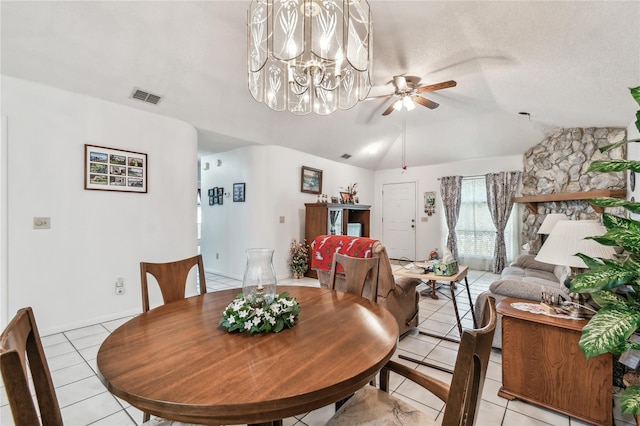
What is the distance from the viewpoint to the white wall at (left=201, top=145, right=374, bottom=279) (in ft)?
16.4

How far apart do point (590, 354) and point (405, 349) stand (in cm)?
182

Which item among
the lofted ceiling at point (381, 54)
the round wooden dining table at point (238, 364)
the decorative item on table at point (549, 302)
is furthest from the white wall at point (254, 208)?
the decorative item on table at point (549, 302)

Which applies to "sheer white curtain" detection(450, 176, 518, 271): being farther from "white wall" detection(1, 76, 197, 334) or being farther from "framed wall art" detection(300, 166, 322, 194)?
"white wall" detection(1, 76, 197, 334)

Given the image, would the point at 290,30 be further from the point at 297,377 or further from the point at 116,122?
the point at 116,122

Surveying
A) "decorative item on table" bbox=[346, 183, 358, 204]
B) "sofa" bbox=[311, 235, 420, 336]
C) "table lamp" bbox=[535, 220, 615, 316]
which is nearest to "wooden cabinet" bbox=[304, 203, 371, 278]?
"decorative item on table" bbox=[346, 183, 358, 204]

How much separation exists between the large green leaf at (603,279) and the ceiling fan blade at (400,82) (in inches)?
109

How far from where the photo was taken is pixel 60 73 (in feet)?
9.09

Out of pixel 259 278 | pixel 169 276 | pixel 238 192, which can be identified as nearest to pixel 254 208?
pixel 238 192

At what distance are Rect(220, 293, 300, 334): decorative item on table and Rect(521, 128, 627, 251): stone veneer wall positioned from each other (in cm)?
551

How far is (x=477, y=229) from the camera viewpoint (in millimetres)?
6352

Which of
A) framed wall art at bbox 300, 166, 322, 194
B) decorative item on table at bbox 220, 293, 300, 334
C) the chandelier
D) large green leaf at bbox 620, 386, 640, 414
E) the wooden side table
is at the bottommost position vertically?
the wooden side table

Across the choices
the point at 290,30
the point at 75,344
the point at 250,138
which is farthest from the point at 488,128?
the point at 75,344

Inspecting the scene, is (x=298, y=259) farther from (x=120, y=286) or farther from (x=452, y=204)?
(x=452, y=204)

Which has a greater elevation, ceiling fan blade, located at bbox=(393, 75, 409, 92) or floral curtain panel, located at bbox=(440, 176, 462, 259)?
ceiling fan blade, located at bbox=(393, 75, 409, 92)
